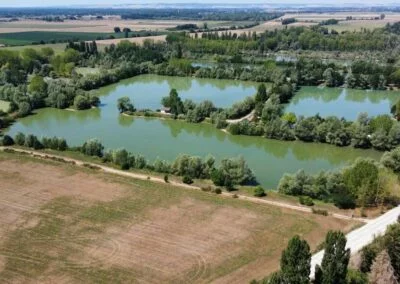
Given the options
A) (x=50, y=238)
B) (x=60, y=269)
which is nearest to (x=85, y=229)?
(x=50, y=238)

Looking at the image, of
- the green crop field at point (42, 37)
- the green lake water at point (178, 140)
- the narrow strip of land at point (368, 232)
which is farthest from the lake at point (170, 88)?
the green crop field at point (42, 37)

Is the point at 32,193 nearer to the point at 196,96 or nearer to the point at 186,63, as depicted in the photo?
the point at 196,96

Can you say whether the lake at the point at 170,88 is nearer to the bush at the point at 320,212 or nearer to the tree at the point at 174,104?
the tree at the point at 174,104

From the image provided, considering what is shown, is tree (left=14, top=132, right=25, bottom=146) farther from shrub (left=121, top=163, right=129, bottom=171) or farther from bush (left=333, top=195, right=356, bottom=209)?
bush (left=333, top=195, right=356, bottom=209)

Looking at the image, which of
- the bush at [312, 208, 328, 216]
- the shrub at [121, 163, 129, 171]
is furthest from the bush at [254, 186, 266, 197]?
the shrub at [121, 163, 129, 171]

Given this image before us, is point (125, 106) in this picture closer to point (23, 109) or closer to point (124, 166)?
point (23, 109)
